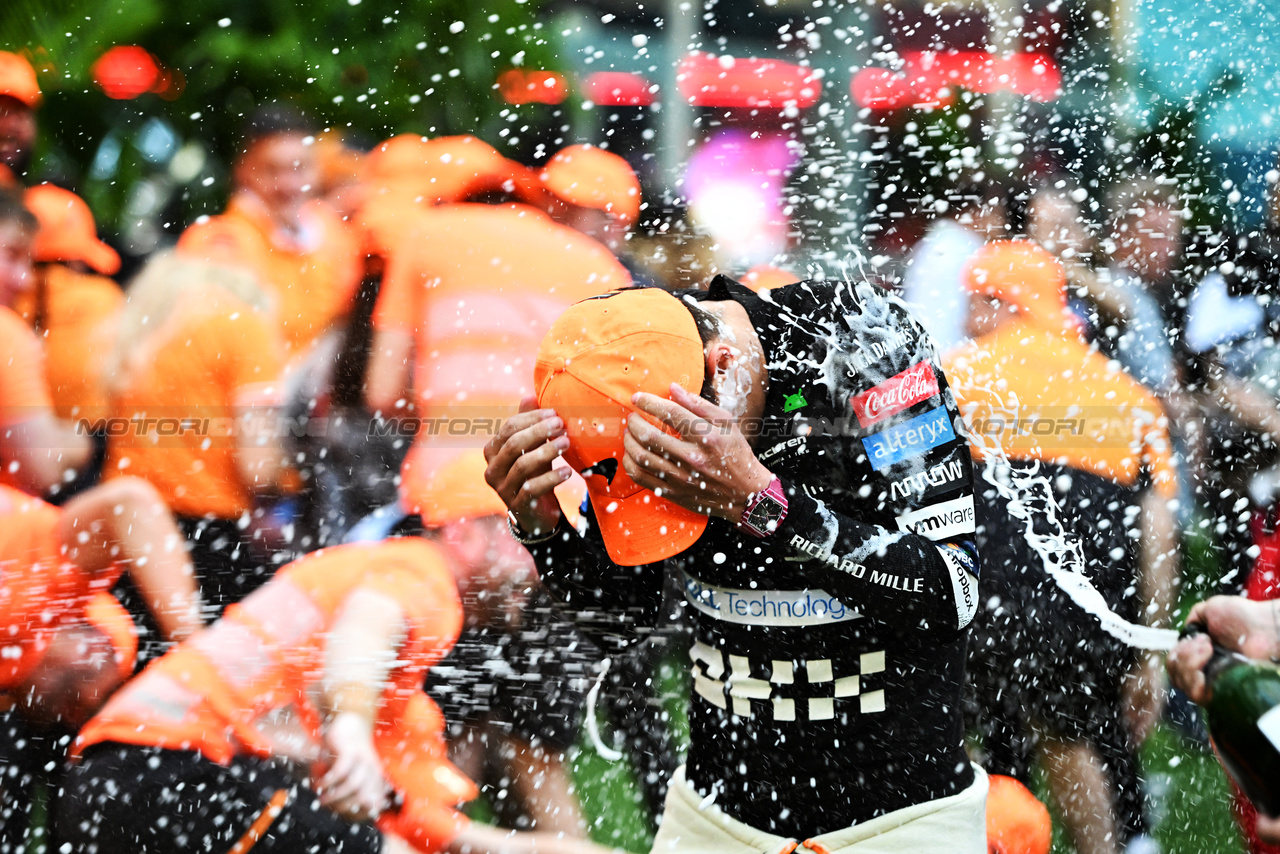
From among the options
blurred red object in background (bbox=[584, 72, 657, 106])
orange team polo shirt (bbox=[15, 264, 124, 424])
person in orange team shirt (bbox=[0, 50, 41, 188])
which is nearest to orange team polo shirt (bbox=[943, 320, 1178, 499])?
blurred red object in background (bbox=[584, 72, 657, 106])

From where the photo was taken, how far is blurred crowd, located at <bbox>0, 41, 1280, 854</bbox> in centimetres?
288

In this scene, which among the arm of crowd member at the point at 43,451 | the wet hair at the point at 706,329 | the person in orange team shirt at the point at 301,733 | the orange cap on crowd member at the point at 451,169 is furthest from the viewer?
the orange cap on crowd member at the point at 451,169

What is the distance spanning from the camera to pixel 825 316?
146 cm

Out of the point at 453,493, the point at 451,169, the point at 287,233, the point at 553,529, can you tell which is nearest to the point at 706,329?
the point at 553,529

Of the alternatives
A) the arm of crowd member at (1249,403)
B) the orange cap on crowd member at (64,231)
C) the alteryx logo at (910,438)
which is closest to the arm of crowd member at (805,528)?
the alteryx logo at (910,438)

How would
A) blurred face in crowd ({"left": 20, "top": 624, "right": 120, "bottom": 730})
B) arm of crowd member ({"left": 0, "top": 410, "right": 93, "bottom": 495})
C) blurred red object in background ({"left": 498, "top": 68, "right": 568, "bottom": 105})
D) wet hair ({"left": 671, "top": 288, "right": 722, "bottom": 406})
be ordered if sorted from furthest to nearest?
blurred red object in background ({"left": 498, "top": 68, "right": 568, "bottom": 105}) → arm of crowd member ({"left": 0, "top": 410, "right": 93, "bottom": 495}) → blurred face in crowd ({"left": 20, "top": 624, "right": 120, "bottom": 730}) → wet hair ({"left": 671, "top": 288, "right": 722, "bottom": 406})

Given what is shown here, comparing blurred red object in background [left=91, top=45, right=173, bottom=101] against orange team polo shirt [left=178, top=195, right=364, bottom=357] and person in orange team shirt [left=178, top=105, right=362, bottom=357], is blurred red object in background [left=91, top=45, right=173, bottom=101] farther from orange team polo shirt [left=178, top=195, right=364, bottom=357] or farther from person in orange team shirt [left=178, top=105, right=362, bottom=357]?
orange team polo shirt [left=178, top=195, right=364, bottom=357]

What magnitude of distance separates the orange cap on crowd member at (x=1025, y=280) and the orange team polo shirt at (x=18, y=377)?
3.13 m

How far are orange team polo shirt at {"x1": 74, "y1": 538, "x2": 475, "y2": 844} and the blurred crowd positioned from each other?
0.01 meters

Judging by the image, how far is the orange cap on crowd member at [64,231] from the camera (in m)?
3.38

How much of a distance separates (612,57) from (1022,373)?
1703mm

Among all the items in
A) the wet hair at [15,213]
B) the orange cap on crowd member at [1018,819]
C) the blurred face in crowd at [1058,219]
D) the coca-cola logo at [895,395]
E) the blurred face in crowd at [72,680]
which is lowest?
the orange cap on crowd member at [1018,819]

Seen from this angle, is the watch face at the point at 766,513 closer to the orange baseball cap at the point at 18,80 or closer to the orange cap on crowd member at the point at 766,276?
the orange cap on crowd member at the point at 766,276

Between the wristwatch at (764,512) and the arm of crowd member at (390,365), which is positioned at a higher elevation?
the wristwatch at (764,512)
